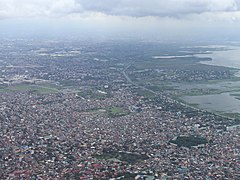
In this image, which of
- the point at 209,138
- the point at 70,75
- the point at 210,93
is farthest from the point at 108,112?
the point at 70,75

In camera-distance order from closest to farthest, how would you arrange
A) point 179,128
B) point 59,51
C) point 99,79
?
point 179,128 → point 99,79 → point 59,51

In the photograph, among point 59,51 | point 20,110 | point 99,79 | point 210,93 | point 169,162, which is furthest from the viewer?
point 59,51

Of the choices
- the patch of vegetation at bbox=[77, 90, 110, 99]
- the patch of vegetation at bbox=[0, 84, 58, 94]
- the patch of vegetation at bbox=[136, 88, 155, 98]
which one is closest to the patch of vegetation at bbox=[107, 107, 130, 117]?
the patch of vegetation at bbox=[77, 90, 110, 99]

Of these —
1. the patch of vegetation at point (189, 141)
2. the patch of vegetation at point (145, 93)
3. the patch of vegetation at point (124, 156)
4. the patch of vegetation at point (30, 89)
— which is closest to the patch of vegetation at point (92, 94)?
the patch of vegetation at point (30, 89)

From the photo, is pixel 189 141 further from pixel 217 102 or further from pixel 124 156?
pixel 217 102

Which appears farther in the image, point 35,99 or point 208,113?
point 35,99

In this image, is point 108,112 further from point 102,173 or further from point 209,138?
point 102,173
